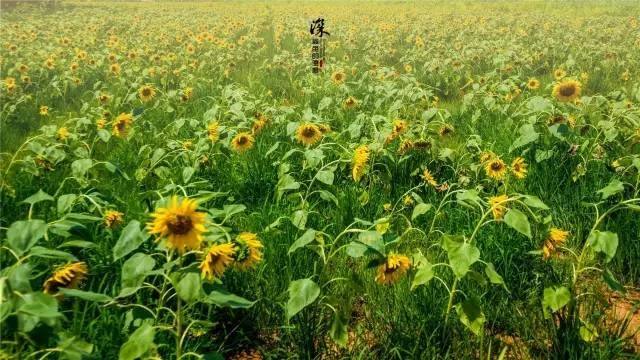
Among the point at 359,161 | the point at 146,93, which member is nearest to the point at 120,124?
the point at 146,93

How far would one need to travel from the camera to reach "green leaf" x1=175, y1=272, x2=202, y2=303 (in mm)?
1412

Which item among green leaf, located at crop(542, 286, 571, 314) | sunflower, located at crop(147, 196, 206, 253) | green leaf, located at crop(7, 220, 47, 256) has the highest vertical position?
sunflower, located at crop(147, 196, 206, 253)

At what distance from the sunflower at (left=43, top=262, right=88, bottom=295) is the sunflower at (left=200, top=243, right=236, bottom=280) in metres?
0.51

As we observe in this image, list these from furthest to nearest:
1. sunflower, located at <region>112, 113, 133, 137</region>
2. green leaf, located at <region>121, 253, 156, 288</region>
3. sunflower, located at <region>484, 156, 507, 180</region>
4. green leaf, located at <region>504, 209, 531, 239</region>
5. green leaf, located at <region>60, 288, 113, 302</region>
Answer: sunflower, located at <region>112, 113, 133, 137</region>
sunflower, located at <region>484, 156, 507, 180</region>
green leaf, located at <region>504, 209, 531, 239</region>
green leaf, located at <region>121, 253, 156, 288</region>
green leaf, located at <region>60, 288, 113, 302</region>

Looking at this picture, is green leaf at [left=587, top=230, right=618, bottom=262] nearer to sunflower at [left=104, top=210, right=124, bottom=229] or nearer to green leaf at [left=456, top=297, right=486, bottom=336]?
green leaf at [left=456, top=297, right=486, bottom=336]

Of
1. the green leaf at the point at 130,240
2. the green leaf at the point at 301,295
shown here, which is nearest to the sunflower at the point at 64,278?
the green leaf at the point at 130,240

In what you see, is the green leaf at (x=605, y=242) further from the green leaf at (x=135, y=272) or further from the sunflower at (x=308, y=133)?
the sunflower at (x=308, y=133)

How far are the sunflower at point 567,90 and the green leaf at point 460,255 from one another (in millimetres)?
2701

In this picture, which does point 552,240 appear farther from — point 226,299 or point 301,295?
point 226,299

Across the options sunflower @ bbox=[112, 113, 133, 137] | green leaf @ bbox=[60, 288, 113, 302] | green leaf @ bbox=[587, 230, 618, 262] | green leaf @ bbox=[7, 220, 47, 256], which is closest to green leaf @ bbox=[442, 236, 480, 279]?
green leaf @ bbox=[587, 230, 618, 262]

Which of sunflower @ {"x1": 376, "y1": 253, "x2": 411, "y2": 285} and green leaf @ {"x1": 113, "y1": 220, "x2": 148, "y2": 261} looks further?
sunflower @ {"x1": 376, "y1": 253, "x2": 411, "y2": 285}

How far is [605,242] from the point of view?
1748 mm

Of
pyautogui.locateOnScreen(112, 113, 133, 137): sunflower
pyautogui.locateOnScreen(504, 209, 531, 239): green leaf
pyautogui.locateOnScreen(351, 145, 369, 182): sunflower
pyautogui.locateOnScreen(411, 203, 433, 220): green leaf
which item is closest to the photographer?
pyautogui.locateOnScreen(504, 209, 531, 239): green leaf

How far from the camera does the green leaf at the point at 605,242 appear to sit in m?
1.71
